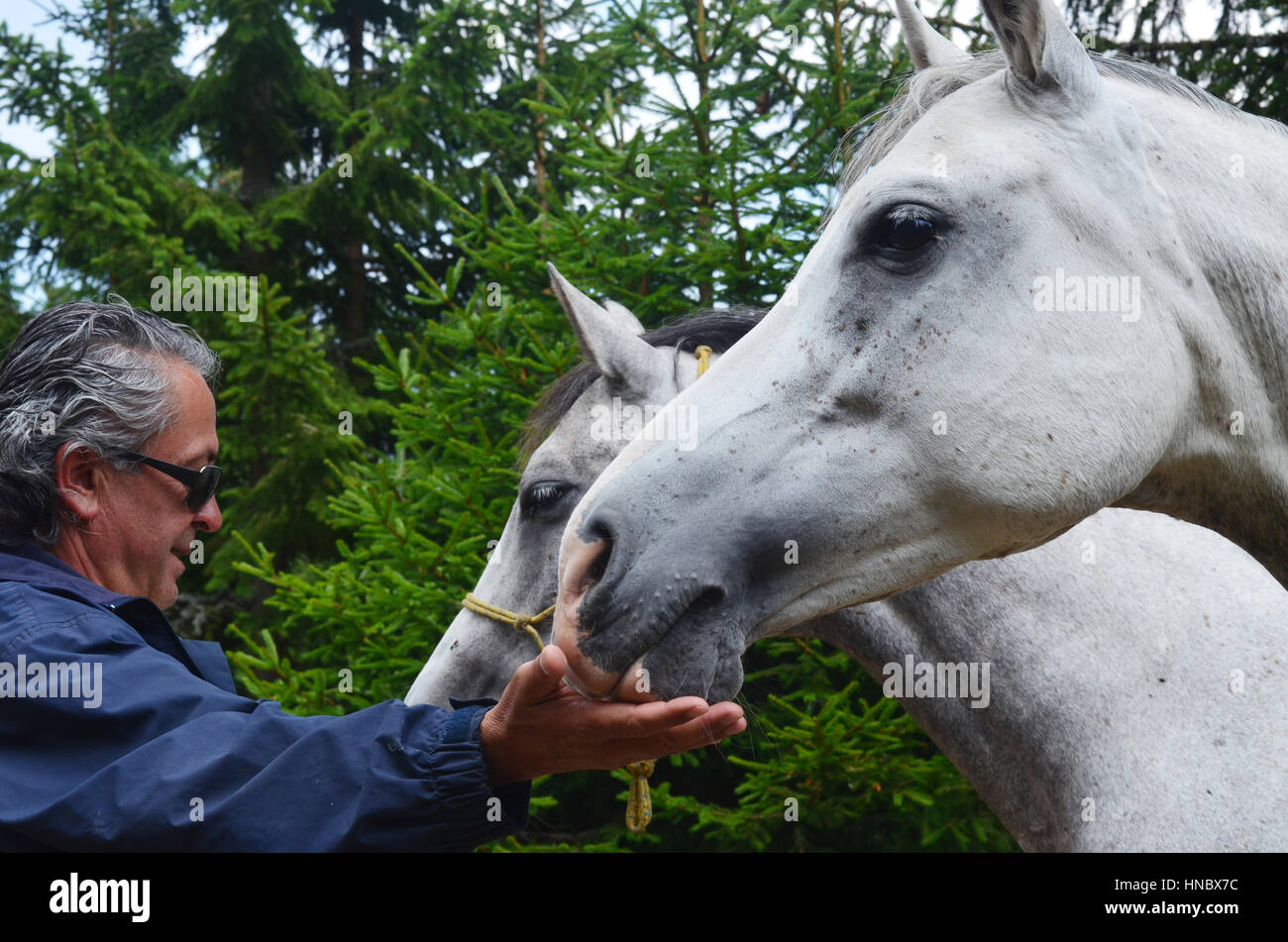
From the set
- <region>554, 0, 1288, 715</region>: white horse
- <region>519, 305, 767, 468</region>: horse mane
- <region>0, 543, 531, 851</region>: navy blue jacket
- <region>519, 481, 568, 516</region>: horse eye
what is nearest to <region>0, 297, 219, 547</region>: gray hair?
<region>0, 543, 531, 851</region>: navy blue jacket

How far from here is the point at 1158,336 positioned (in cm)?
166

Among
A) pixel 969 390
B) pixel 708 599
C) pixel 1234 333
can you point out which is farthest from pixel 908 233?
pixel 708 599

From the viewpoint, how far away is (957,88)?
1.97 metres

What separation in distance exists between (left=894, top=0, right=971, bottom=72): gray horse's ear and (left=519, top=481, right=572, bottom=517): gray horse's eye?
4.80ft

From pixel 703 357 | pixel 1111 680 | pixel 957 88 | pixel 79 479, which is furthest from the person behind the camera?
pixel 703 357

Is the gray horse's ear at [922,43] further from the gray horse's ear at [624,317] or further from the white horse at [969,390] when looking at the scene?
the gray horse's ear at [624,317]

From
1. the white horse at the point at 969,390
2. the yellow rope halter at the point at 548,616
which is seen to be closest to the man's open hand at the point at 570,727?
the white horse at the point at 969,390

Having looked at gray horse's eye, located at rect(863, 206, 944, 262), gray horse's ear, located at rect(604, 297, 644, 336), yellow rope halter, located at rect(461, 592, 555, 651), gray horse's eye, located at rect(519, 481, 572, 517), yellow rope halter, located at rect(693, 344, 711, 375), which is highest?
gray horse's ear, located at rect(604, 297, 644, 336)

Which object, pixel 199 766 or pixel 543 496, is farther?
pixel 543 496

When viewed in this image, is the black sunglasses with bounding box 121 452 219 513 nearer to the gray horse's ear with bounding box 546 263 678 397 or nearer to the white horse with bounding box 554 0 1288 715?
the white horse with bounding box 554 0 1288 715

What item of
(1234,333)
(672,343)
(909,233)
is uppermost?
(672,343)

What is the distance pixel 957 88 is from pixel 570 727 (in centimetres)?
145

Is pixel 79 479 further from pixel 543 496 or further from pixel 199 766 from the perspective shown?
pixel 543 496

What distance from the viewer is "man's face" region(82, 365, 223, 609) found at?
1809mm
